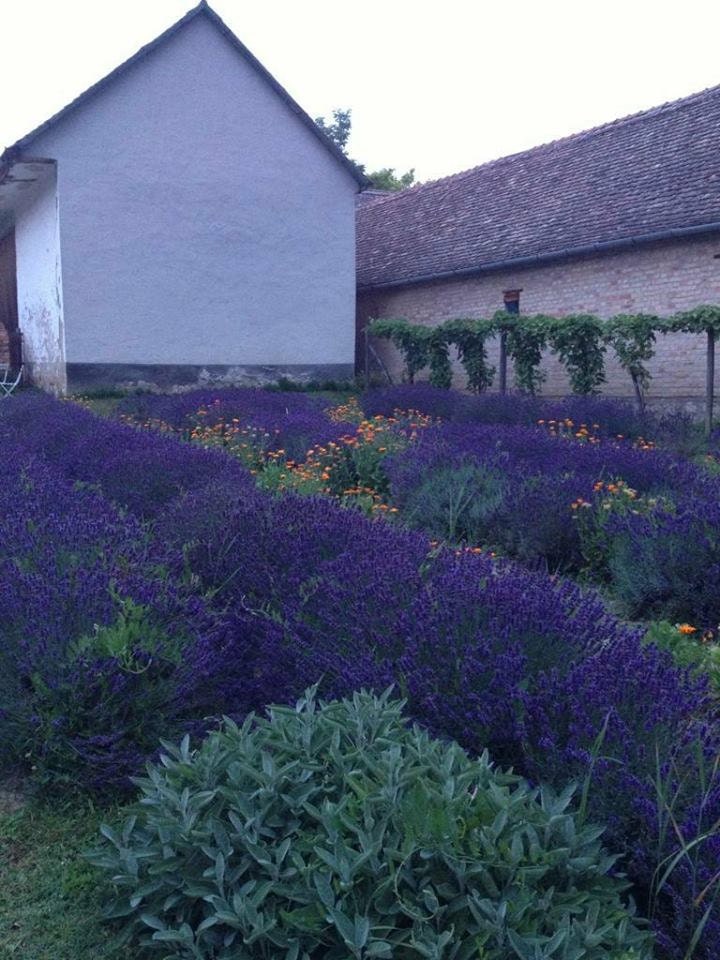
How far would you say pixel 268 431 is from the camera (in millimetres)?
9852

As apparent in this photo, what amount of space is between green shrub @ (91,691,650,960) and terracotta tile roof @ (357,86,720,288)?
13039mm

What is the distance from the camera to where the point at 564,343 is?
585 inches

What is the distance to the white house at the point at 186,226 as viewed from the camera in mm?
17953

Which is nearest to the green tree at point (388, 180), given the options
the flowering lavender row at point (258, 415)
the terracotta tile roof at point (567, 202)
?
the terracotta tile roof at point (567, 202)

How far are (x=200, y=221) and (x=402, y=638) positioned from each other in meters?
17.0

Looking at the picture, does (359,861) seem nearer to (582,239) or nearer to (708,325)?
(708,325)

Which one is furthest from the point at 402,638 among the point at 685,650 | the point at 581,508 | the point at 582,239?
the point at 582,239

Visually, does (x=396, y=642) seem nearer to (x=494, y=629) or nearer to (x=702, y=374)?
(x=494, y=629)

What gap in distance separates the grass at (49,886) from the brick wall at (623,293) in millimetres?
13079

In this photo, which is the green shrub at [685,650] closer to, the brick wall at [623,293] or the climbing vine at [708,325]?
the climbing vine at [708,325]

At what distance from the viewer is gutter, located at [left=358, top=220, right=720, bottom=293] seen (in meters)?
14.4

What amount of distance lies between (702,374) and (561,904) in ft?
44.1

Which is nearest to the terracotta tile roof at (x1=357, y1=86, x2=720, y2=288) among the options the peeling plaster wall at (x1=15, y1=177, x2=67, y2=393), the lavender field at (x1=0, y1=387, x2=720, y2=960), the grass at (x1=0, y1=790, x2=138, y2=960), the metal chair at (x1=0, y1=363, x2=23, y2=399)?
the peeling plaster wall at (x1=15, y1=177, x2=67, y2=393)

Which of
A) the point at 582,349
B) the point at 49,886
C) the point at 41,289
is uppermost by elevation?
the point at 41,289
